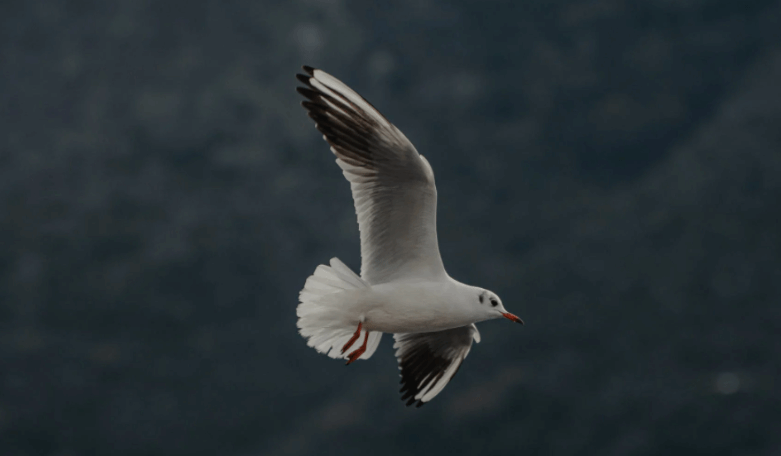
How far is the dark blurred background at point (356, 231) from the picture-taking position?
95.9 m

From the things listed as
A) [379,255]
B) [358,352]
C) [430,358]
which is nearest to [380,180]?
[379,255]

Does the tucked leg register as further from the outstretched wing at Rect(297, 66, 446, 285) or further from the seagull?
the outstretched wing at Rect(297, 66, 446, 285)

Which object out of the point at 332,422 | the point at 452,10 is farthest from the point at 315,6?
the point at 332,422

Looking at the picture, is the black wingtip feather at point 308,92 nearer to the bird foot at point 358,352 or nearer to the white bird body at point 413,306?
the white bird body at point 413,306

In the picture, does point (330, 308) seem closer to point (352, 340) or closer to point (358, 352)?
point (352, 340)

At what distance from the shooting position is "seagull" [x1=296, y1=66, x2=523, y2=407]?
1039 centimetres

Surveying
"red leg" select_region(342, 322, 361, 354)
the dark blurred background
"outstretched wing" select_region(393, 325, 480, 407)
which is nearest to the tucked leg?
"red leg" select_region(342, 322, 361, 354)

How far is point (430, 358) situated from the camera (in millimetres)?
12250

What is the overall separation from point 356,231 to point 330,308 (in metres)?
86.9

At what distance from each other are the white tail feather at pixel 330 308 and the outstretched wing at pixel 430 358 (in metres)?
1.09

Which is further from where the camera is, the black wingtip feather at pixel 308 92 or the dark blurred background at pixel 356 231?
the dark blurred background at pixel 356 231

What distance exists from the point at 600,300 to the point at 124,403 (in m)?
51.0

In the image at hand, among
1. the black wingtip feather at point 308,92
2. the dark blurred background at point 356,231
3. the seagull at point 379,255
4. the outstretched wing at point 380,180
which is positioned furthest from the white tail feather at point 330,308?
the dark blurred background at point 356,231

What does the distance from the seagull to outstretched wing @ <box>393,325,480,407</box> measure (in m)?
0.77
